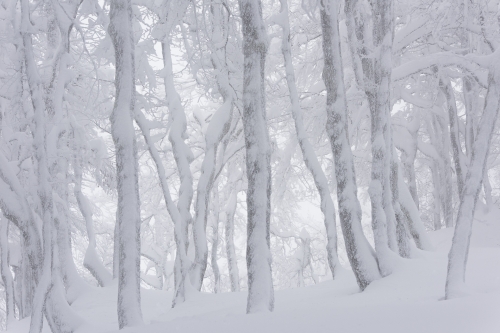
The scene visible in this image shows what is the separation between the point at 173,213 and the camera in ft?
37.1

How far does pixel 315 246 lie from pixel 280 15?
56.9 ft

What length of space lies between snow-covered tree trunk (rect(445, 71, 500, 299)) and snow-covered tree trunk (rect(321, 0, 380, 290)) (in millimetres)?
1931

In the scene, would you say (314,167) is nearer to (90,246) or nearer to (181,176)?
(181,176)

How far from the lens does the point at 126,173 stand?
5.88m

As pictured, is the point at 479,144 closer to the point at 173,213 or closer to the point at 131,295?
the point at 131,295

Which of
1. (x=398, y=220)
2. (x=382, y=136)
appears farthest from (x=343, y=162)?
(x=398, y=220)

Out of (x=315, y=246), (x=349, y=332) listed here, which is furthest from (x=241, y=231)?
(x=349, y=332)

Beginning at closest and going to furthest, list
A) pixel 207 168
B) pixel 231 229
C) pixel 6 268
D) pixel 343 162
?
pixel 343 162, pixel 207 168, pixel 6 268, pixel 231 229

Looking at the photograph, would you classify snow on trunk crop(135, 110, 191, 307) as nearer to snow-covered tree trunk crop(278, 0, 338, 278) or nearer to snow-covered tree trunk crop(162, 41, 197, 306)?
Result: snow-covered tree trunk crop(162, 41, 197, 306)

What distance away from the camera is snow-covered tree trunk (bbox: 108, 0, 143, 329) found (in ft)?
18.8

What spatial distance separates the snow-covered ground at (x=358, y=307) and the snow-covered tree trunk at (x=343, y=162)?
33 centimetres

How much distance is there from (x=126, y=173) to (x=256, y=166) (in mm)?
1420

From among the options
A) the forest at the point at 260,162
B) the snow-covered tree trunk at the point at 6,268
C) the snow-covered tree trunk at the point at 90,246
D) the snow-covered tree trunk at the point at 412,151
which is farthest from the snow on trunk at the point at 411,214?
the snow-covered tree trunk at the point at 6,268

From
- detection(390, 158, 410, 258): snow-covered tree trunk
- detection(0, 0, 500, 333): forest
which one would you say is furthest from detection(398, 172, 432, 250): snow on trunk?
detection(390, 158, 410, 258): snow-covered tree trunk
